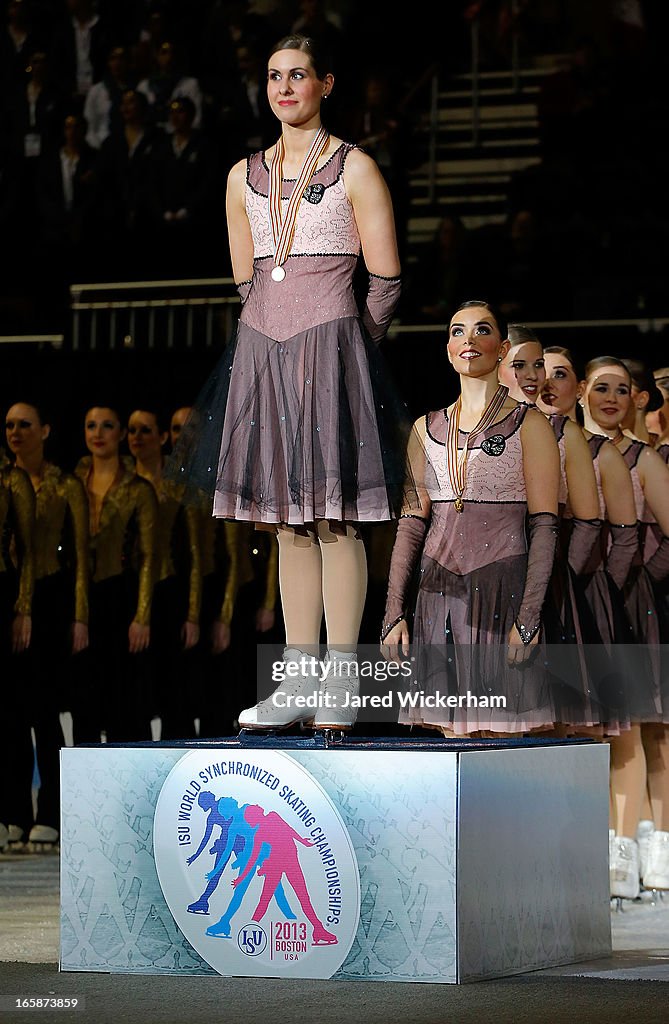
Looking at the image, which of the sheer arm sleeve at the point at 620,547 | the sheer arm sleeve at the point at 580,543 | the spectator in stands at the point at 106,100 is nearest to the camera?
the sheer arm sleeve at the point at 580,543

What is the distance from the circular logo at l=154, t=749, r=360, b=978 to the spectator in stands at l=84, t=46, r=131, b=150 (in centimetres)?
777

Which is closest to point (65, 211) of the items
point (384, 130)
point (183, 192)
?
point (183, 192)

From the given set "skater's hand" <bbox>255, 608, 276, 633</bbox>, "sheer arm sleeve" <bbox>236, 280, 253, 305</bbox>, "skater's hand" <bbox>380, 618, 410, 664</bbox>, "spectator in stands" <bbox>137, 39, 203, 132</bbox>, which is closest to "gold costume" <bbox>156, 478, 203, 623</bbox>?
"skater's hand" <bbox>255, 608, 276, 633</bbox>

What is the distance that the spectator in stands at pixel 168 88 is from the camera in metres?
10.5

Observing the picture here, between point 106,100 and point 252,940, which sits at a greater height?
point 106,100

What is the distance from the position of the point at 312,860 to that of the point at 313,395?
→ 100 cm

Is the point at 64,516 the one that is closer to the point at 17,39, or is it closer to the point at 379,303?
the point at 379,303

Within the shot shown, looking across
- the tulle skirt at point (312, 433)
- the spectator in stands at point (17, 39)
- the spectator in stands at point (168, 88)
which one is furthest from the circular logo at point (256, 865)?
the spectator in stands at point (17, 39)

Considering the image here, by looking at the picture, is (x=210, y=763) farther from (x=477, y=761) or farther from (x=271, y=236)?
(x=271, y=236)

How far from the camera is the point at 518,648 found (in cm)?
414

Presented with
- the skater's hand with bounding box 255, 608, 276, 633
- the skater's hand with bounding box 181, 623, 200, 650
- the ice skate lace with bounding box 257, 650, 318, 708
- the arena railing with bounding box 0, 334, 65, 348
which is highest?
the arena railing with bounding box 0, 334, 65, 348

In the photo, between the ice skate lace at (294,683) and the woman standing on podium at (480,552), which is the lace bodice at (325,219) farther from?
the ice skate lace at (294,683)

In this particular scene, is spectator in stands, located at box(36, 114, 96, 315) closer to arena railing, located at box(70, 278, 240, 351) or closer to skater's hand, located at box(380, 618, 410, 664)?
arena railing, located at box(70, 278, 240, 351)

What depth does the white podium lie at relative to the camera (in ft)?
10.4
